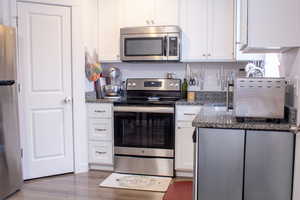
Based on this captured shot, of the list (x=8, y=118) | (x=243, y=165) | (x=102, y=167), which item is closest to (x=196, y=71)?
(x=102, y=167)

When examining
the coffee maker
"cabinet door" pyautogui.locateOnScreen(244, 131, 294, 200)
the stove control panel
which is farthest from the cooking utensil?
"cabinet door" pyautogui.locateOnScreen(244, 131, 294, 200)

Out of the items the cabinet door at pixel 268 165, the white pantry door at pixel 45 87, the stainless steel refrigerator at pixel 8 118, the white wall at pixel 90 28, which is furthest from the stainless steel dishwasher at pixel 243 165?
the white wall at pixel 90 28

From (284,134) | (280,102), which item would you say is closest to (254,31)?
(280,102)

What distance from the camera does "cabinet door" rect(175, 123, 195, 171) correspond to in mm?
3463

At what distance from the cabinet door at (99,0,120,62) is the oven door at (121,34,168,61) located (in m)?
0.21

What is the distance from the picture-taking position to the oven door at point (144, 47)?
3.61 meters

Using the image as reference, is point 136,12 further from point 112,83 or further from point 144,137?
point 144,137

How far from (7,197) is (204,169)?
2.03 meters

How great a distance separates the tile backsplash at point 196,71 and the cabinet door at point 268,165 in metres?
1.95

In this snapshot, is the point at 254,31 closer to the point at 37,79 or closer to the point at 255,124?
the point at 255,124

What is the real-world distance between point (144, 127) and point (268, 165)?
175 centimetres

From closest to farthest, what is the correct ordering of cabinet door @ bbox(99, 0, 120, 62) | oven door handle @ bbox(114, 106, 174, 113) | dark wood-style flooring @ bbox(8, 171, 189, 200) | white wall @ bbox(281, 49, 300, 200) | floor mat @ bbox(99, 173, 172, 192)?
white wall @ bbox(281, 49, 300, 200), dark wood-style flooring @ bbox(8, 171, 189, 200), floor mat @ bbox(99, 173, 172, 192), oven door handle @ bbox(114, 106, 174, 113), cabinet door @ bbox(99, 0, 120, 62)

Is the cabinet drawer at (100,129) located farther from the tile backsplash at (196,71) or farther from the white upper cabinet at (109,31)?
the white upper cabinet at (109,31)

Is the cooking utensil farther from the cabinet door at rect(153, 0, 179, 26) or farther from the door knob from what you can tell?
the cabinet door at rect(153, 0, 179, 26)
